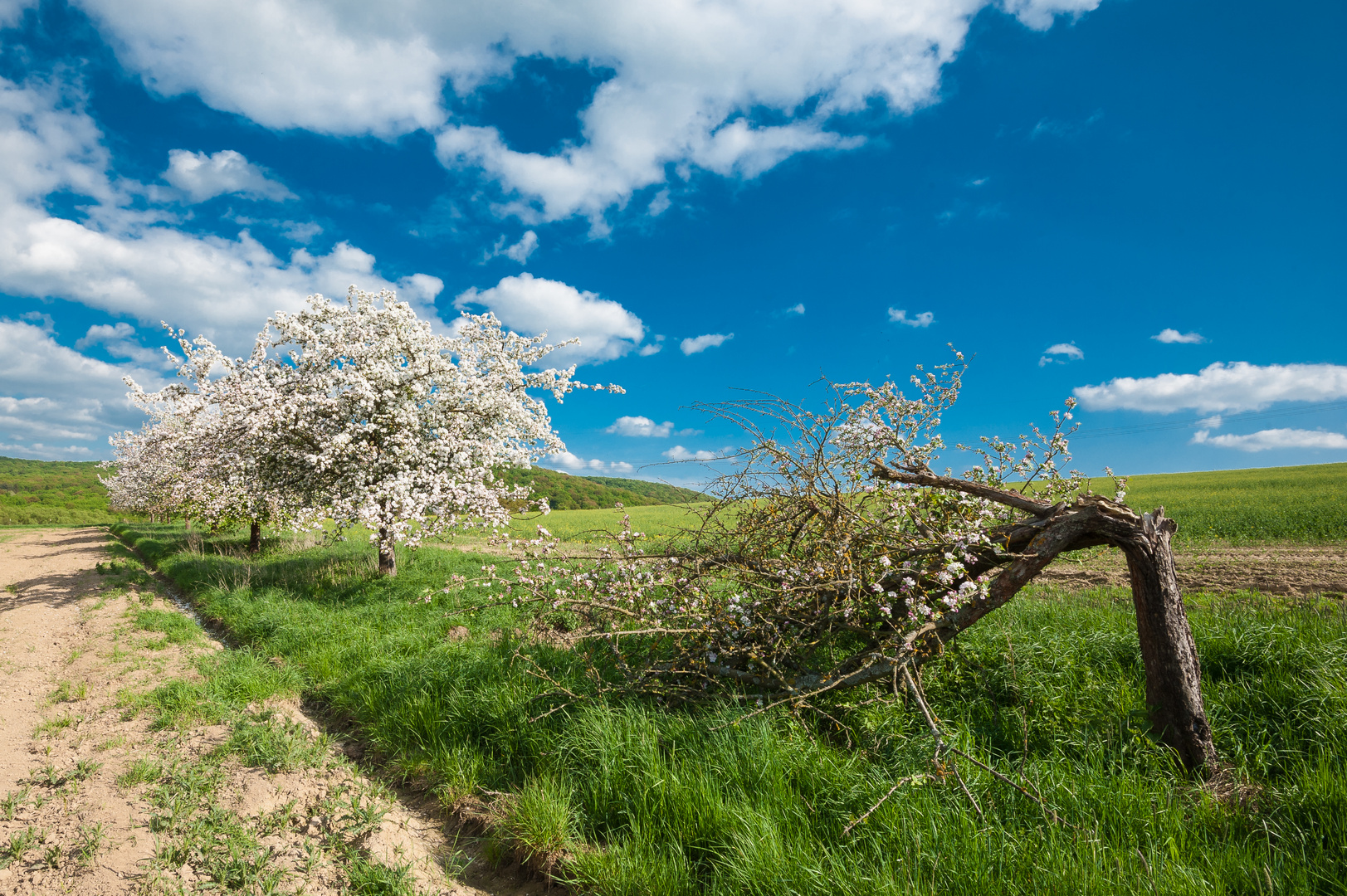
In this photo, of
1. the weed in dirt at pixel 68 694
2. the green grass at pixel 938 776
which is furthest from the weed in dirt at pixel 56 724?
the green grass at pixel 938 776

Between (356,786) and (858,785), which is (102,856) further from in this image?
(858,785)

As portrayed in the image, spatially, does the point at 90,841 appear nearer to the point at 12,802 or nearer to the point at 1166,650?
the point at 12,802

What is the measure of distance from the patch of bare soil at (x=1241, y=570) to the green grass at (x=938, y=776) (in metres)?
3.69

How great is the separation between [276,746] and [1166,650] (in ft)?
27.3

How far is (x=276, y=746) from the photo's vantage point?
574 centimetres

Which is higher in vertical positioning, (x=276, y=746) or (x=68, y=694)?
(x=276, y=746)

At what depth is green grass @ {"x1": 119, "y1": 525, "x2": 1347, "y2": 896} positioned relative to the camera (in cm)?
332

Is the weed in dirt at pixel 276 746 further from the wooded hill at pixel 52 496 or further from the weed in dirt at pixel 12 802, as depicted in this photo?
the wooded hill at pixel 52 496

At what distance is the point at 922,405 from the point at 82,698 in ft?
39.2

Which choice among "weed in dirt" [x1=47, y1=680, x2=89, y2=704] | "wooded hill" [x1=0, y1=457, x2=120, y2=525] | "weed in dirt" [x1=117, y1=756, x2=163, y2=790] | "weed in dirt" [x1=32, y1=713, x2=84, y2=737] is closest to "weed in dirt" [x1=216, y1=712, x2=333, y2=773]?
"weed in dirt" [x1=117, y1=756, x2=163, y2=790]

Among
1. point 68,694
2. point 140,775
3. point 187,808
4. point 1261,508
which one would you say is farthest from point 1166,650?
point 1261,508

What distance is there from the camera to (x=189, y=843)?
4293 mm

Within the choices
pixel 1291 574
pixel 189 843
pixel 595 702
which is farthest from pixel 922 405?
pixel 1291 574

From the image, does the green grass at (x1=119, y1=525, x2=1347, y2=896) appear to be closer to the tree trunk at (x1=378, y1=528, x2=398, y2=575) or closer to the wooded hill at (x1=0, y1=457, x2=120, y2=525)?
→ the tree trunk at (x1=378, y1=528, x2=398, y2=575)
